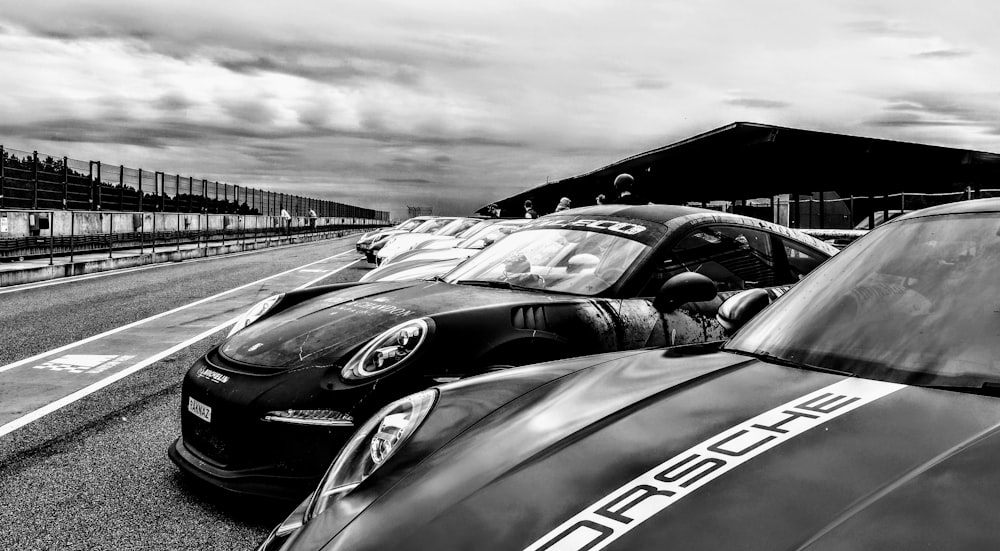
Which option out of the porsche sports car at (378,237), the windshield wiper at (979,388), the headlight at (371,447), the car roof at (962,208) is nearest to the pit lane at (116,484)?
the headlight at (371,447)

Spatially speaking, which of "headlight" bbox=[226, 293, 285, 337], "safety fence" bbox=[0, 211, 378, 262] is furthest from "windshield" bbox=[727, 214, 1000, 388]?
"safety fence" bbox=[0, 211, 378, 262]

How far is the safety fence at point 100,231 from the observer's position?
19406 millimetres

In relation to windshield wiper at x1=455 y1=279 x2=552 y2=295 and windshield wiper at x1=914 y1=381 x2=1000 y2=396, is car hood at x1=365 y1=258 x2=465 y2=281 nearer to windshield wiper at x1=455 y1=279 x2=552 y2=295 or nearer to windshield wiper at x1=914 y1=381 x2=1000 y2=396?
windshield wiper at x1=455 y1=279 x2=552 y2=295

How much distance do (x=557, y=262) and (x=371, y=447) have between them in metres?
2.42

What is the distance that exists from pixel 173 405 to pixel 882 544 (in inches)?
192

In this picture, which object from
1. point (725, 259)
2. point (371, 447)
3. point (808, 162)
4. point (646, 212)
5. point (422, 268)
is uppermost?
point (808, 162)

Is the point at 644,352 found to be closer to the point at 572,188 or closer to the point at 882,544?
the point at 882,544

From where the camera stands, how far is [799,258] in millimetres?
4660

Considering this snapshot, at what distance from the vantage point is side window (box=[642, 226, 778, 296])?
13.5 ft

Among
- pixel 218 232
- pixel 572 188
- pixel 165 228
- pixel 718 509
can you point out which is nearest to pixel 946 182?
pixel 718 509

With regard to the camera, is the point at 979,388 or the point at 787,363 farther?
the point at 787,363

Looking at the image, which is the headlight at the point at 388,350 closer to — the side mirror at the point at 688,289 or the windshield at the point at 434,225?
the side mirror at the point at 688,289

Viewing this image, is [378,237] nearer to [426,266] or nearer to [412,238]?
[412,238]

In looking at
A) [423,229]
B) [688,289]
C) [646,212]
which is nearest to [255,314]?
[646,212]
